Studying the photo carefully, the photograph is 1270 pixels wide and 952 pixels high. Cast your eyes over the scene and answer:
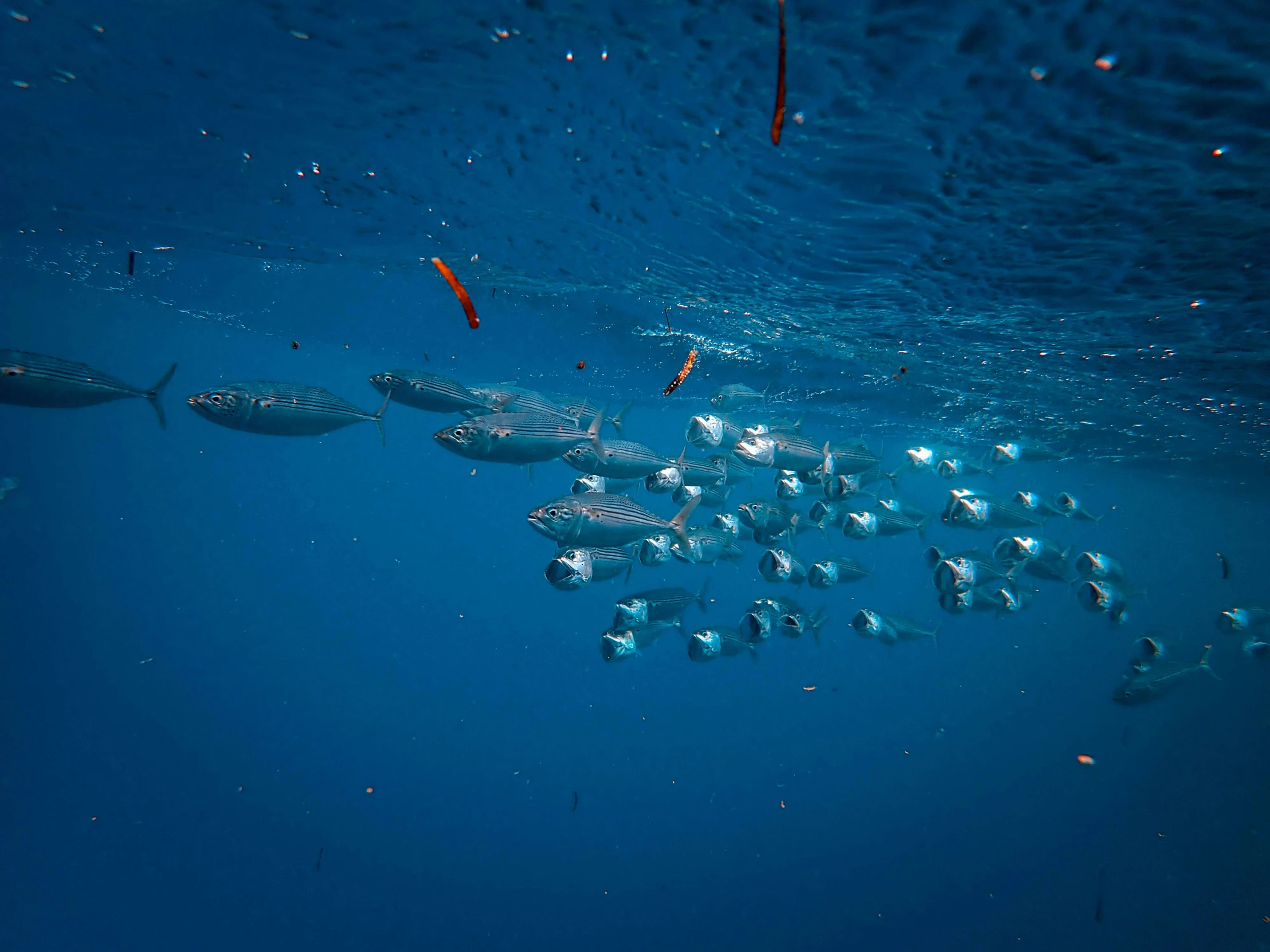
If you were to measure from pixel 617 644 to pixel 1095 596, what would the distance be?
31.4 feet

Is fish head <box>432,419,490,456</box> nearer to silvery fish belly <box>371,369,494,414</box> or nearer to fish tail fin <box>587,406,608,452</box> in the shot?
silvery fish belly <box>371,369,494,414</box>

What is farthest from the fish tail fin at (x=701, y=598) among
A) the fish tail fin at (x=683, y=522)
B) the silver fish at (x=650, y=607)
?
the fish tail fin at (x=683, y=522)

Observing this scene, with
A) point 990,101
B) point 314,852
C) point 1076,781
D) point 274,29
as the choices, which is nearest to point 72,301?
point 314,852

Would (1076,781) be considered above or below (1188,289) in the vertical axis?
below

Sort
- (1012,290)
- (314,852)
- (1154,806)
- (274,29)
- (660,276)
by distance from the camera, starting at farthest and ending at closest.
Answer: (1154,806) < (314,852) < (660,276) < (1012,290) < (274,29)

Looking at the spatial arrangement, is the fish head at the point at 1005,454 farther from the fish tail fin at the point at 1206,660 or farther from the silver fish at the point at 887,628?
the fish tail fin at the point at 1206,660

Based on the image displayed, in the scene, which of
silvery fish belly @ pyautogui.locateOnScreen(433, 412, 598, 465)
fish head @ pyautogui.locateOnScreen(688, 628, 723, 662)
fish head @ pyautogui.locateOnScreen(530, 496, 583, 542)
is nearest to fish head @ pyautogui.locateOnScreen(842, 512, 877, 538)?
fish head @ pyautogui.locateOnScreen(688, 628, 723, 662)

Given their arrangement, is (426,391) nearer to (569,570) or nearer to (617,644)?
(569,570)

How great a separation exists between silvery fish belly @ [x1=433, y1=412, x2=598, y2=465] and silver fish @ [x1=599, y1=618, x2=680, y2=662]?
11.3 ft

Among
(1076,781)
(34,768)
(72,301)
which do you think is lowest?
(34,768)

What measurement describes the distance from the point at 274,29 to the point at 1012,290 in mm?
11270

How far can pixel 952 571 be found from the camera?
8750 millimetres

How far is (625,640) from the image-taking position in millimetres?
8125

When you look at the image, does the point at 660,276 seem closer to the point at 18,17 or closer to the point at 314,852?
the point at 18,17
